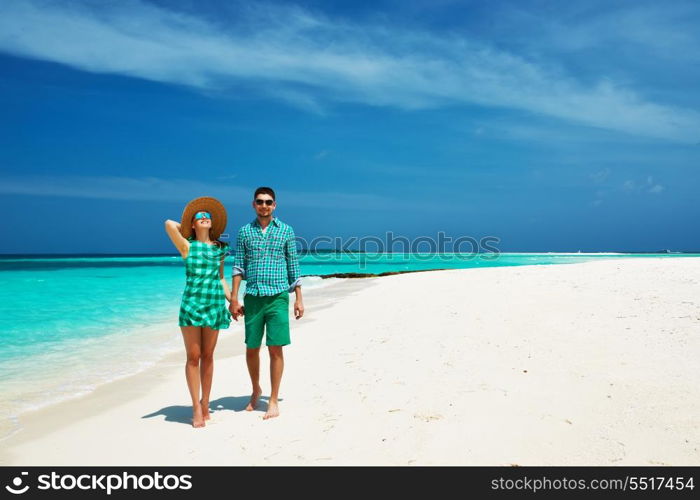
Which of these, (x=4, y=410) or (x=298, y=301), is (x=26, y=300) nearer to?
(x=4, y=410)

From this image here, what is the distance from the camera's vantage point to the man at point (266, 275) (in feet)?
15.2

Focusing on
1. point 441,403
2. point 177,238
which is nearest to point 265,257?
point 177,238

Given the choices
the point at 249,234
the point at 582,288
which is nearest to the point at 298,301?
the point at 249,234

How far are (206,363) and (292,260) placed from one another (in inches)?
48.1

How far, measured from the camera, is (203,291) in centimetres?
438

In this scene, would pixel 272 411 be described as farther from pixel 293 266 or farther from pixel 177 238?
pixel 177 238

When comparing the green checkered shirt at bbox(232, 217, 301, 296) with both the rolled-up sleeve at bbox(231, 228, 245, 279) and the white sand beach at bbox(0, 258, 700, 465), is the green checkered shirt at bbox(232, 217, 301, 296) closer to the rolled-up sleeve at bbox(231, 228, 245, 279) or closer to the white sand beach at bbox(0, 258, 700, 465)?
the rolled-up sleeve at bbox(231, 228, 245, 279)

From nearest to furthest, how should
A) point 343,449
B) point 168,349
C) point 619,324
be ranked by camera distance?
point 343,449 < point 619,324 < point 168,349

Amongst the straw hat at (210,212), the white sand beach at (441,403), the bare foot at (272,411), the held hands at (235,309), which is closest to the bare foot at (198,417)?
the white sand beach at (441,403)

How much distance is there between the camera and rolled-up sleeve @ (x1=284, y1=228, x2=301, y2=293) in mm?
4754

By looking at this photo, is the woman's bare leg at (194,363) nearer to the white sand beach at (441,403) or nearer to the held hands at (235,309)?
the white sand beach at (441,403)

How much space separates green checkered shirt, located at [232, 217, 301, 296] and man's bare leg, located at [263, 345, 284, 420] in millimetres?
586
